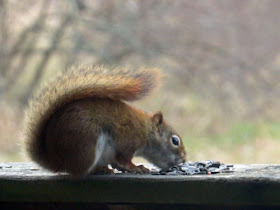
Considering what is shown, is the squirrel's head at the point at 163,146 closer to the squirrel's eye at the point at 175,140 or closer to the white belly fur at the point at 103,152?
the squirrel's eye at the point at 175,140

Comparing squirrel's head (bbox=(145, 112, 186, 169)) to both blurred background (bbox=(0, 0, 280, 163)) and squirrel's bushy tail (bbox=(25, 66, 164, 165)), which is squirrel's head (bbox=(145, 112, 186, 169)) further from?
blurred background (bbox=(0, 0, 280, 163))

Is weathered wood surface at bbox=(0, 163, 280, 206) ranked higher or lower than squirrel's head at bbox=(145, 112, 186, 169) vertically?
lower

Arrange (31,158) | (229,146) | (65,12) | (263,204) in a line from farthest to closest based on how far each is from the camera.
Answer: (229,146), (65,12), (31,158), (263,204)

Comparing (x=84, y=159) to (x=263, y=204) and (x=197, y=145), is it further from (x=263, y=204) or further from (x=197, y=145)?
(x=197, y=145)

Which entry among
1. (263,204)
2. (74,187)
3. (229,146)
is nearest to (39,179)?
(74,187)

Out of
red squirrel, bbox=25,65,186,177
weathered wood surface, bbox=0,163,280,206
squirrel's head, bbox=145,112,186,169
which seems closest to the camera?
weathered wood surface, bbox=0,163,280,206

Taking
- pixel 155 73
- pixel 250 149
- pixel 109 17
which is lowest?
pixel 155 73

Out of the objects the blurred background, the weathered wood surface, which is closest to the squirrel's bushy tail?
the weathered wood surface
